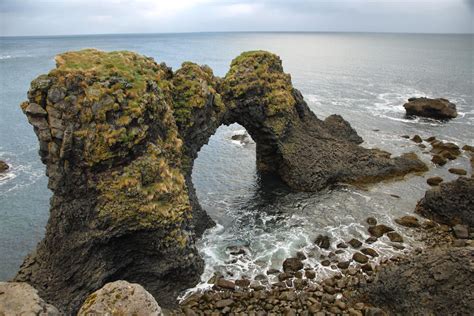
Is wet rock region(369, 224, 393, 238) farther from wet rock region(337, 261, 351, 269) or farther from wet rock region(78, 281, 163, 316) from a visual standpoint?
wet rock region(78, 281, 163, 316)

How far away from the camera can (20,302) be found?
1603 cm

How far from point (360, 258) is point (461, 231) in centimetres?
1011

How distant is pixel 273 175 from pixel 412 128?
32634 mm

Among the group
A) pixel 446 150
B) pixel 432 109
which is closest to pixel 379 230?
pixel 446 150

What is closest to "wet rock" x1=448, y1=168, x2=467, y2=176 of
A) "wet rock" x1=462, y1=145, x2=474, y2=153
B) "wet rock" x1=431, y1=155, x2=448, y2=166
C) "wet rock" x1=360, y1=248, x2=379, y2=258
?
"wet rock" x1=431, y1=155, x2=448, y2=166

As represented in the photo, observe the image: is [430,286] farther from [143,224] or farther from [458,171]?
[458,171]

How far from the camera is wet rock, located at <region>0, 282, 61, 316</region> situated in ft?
51.3

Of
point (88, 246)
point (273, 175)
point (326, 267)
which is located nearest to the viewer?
point (88, 246)

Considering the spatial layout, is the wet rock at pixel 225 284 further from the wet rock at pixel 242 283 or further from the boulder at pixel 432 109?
the boulder at pixel 432 109

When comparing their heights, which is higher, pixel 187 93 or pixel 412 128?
pixel 187 93

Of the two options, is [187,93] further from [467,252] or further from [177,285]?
[467,252]

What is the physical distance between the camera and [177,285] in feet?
86.4

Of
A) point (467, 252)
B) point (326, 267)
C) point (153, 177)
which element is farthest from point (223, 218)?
point (467, 252)

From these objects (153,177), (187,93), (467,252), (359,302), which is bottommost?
(359,302)
